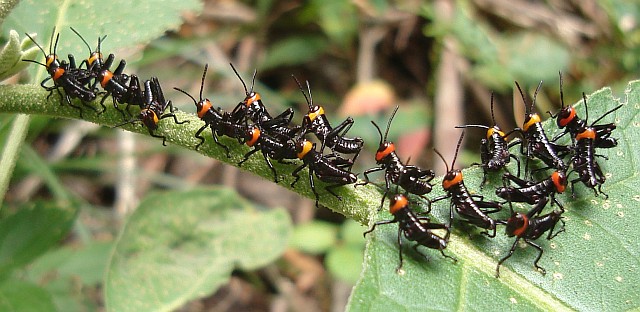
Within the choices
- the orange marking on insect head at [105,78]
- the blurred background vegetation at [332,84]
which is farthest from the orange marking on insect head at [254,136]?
the blurred background vegetation at [332,84]

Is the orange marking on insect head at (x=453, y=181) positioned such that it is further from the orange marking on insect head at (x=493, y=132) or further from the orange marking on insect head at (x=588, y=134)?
the orange marking on insect head at (x=588, y=134)

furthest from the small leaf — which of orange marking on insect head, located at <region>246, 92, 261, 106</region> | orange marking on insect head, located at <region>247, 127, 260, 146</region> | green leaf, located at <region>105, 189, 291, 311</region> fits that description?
orange marking on insect head, located at <region>247, 127, 260, 146</region>

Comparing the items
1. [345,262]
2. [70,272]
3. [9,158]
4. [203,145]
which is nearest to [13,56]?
[9,158]

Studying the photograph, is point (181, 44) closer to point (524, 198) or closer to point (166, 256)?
point (166, 256)

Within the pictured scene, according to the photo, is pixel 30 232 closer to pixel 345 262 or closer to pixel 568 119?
pixel 345 262

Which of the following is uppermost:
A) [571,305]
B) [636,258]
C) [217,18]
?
[217,18]

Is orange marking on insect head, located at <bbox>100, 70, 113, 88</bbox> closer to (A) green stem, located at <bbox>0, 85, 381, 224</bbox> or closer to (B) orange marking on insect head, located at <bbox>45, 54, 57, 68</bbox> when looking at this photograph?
(A) green stem, located at <bbox>0, 85, 381, 224</bbox>

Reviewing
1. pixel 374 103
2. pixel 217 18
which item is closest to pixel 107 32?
pixel 374 103
